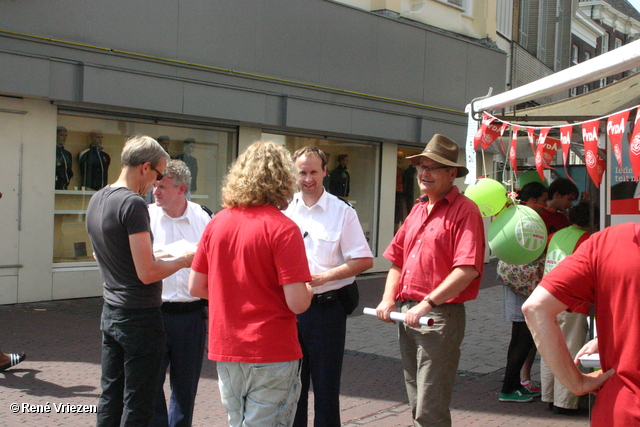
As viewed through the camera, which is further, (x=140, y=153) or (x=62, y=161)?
(x=62, y=161)

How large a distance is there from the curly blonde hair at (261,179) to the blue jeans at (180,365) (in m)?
1.20

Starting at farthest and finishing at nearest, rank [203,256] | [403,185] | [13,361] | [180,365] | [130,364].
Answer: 1. [403,185]
2. [13,361]
3. [180,365]
4. [130,364]
5. [203,256]

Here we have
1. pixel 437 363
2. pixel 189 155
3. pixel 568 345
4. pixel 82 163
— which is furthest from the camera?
pixel 189 155

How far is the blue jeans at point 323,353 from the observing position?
13.3 feet

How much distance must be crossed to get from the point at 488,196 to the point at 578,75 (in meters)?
1.09

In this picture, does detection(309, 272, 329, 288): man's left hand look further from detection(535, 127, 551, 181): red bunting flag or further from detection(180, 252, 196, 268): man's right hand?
detection(535, 127, 551, 181): red bunting flag

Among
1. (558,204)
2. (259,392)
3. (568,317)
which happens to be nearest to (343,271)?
(259,392)

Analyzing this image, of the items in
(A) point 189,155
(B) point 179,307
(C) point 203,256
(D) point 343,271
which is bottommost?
(B) point 179,307

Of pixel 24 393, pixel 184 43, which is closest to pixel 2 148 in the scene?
pixel 184 43

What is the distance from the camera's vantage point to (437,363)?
3668 millimetres

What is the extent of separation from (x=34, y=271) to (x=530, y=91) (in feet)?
23.8

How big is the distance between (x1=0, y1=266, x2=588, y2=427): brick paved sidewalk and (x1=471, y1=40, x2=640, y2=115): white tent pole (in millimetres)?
2367

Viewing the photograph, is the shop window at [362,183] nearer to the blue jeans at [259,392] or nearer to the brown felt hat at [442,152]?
the brown felt hat at [442,152]

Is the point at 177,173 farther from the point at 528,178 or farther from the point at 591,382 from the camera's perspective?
the point at 528,178
